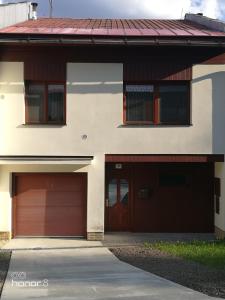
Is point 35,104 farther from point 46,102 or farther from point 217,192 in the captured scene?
point 217,192

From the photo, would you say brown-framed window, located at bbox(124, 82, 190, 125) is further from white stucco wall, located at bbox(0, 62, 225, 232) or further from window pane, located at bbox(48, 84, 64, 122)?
window pane, located at bbox(48, 84, 64, 122)

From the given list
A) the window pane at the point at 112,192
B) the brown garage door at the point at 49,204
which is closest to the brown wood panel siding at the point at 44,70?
the brown garage door at the point at 49,204

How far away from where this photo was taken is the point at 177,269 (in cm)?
1193

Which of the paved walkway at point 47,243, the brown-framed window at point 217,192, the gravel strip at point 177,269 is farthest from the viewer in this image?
the brown-framed window at point 217,192

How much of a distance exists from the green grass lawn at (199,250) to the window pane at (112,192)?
333cm

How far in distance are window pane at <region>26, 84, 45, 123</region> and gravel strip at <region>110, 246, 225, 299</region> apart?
16.0ft

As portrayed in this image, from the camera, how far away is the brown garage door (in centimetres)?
1789

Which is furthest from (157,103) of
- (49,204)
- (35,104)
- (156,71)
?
(49,204)

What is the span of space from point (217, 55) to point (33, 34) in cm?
568

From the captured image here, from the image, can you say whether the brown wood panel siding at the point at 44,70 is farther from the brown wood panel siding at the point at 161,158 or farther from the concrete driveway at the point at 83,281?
the concrete driveway at the point at 83,281

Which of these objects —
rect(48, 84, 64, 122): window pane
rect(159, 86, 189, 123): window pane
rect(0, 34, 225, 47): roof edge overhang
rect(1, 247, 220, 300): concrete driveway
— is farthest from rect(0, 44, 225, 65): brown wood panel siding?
rect(1, 247, 220, 300): concrete driveway

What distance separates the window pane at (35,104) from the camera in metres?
17.5

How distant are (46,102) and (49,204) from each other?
326 cm

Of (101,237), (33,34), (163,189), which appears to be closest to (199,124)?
(163,189)
